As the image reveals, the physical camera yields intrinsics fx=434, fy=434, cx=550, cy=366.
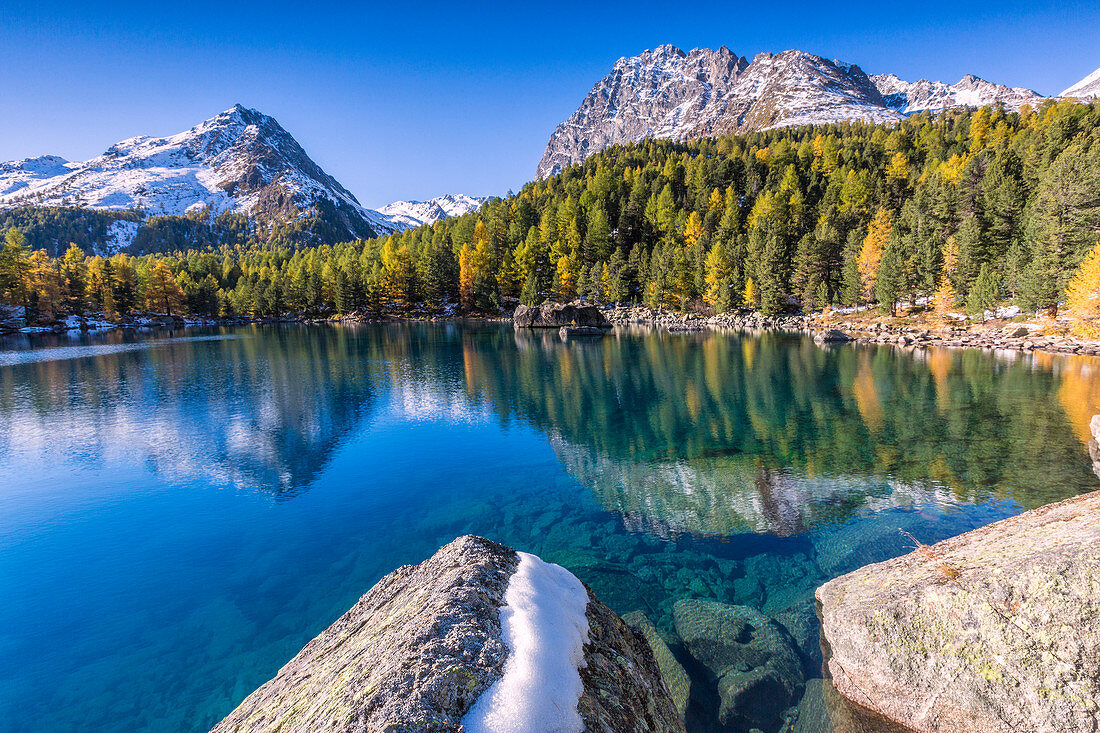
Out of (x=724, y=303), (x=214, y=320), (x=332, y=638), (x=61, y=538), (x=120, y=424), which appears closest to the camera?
(x=332, y=638)

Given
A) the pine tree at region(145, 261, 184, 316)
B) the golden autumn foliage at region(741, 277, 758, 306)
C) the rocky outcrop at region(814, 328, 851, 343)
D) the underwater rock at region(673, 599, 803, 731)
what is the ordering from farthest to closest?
the pine tree at region(145, 261, 184, 316), the golden autumn foliage at region(741, 277, 758, 306), the rocky outcrop at region(814, 328, 851, 343), the underwater rock at region(673, 599, 803, 731)

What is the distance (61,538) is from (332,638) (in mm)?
15174

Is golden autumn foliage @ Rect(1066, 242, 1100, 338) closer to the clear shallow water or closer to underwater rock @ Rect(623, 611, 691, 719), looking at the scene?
the clear shallow water

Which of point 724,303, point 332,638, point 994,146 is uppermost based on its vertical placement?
point 994,146

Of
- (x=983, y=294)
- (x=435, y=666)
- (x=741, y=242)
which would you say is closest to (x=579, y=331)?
(x=741, y=242)

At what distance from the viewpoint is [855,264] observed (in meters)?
72.3

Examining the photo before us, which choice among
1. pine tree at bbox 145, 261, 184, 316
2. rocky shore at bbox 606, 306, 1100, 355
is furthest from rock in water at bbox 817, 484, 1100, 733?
pine tree at bbox 145, 261, 184, 316

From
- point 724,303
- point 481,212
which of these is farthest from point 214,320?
point 724,303

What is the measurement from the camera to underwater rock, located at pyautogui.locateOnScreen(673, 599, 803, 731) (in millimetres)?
7371

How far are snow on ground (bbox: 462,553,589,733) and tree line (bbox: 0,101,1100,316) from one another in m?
59.3

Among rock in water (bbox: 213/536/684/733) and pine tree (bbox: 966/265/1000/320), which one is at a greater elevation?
pine tree (bbox: 966/265/1000/320)

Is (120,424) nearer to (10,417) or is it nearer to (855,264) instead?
(10,417)

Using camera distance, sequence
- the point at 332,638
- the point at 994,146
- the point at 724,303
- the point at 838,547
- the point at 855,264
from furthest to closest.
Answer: the point at 724,303, the point at 994,146, the point at 855,264, the point at 838,547, the point at 332,638

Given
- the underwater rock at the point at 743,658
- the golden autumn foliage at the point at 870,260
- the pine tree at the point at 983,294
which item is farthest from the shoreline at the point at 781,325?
the underwater rock at the point at 743,658
